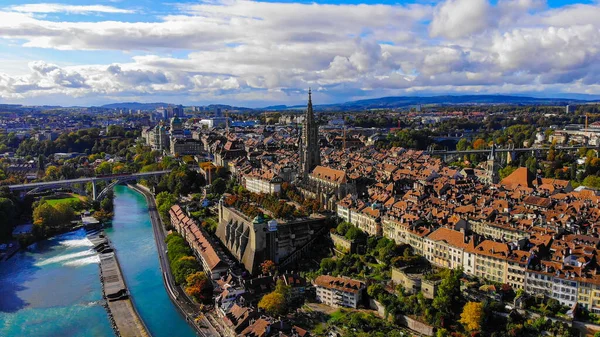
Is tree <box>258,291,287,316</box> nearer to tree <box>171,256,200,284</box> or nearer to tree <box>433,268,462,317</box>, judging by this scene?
tree <box>171,256,200,284</box>

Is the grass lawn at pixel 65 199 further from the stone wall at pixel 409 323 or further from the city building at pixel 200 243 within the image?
the stone wall at pixel 409 323

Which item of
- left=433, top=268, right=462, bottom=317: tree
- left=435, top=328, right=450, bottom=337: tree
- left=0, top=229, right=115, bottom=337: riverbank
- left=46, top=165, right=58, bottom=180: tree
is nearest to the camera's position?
left=435, top=328, right=450, bottom=337: tree

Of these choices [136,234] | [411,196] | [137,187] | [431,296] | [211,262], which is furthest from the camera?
[137,187]

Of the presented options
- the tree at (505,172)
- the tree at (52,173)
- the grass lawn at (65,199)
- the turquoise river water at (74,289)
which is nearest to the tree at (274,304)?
the turquoise river water at (74,289)

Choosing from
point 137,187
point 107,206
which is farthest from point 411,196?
point 137,187

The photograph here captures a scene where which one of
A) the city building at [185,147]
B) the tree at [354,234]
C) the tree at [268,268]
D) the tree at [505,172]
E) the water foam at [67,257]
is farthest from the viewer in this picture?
the city building at [185,147]

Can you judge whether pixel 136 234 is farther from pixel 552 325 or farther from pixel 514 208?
pixel 552 325

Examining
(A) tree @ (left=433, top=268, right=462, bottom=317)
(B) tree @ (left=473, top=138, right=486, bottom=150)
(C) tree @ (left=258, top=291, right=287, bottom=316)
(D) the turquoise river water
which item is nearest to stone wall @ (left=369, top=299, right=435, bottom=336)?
(A) tree @ (left=433, top=268, right=462, bottom=317)
